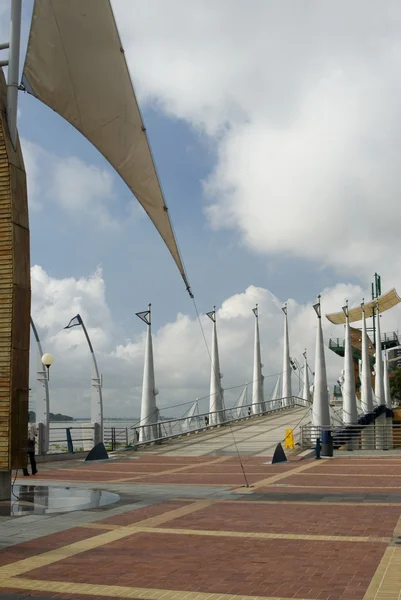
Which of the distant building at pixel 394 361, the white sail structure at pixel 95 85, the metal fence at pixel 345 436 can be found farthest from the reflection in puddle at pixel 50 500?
the distant building at pixel 394 361

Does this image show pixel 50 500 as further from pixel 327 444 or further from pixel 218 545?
pixel 327 444

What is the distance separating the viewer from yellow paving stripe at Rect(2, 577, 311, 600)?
6.27 m

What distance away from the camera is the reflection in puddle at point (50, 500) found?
11.6 m

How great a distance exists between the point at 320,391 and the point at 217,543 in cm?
1912

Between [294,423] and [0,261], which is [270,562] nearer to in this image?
[0,261]

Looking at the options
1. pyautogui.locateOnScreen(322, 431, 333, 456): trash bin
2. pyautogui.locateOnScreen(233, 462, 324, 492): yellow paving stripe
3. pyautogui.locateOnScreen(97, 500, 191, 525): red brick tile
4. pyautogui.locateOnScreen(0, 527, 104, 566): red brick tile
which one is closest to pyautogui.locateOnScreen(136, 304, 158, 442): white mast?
pyautogui.locateOnScreen(322, 431, 333, 456): trash bin

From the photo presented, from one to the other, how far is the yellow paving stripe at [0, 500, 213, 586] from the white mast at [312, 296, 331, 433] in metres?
16.5

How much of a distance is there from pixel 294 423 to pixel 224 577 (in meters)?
28.3

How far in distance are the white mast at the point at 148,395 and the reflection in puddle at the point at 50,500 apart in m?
15.0

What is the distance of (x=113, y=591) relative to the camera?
652 centimetres

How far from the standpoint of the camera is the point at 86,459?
78.8 feet

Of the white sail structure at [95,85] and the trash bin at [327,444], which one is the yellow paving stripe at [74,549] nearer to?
the white sail structure at [95,85]

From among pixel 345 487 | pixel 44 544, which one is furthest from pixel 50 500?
pixel 345 487

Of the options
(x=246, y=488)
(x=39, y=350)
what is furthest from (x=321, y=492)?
(x=39, y=350)
